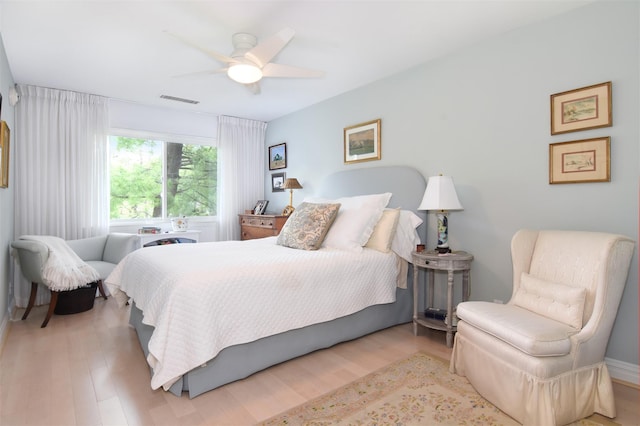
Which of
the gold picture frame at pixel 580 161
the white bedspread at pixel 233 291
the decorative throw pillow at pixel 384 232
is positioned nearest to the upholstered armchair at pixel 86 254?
the white bedspread at pixel 233 291

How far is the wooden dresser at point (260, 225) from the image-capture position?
4.57 m

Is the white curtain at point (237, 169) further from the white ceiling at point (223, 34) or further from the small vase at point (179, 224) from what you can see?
the white ceiling at point (223, 34)

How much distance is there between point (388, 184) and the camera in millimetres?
3615

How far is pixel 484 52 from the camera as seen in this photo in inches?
115

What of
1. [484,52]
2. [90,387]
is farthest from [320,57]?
[90,387]

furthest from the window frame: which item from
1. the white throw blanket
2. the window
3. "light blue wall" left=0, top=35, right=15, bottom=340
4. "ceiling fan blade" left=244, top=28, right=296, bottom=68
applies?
"ceiling fan blade" left=244, top=28, right=296, bottom=68

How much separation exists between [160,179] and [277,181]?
1.72 m

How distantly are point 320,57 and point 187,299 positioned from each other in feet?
7.91

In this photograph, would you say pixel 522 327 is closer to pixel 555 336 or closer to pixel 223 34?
pixel 555 336

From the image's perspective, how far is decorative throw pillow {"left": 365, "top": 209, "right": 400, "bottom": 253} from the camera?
3.06 m

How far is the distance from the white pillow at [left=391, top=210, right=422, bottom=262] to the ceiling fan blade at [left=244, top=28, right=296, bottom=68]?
1796 mm

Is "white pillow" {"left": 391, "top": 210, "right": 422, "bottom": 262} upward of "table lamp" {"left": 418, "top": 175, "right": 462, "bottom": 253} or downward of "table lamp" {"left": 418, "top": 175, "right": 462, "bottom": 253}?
downward

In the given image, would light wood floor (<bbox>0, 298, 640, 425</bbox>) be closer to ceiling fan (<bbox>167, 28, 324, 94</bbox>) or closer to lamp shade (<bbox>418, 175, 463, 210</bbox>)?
lamp shade (<bbox>418, 175, 463, 210</bbox>)

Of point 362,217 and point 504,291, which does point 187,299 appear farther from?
point 504,291
